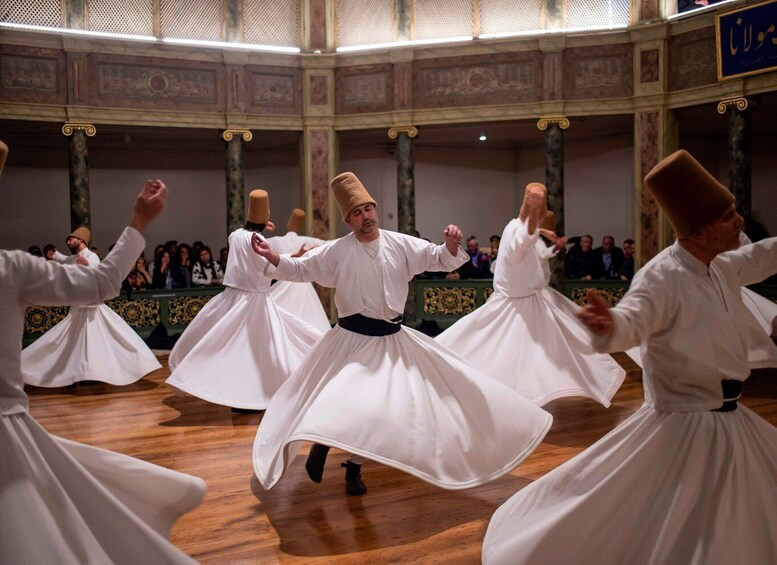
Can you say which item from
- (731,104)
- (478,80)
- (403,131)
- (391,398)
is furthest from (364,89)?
(391,398)

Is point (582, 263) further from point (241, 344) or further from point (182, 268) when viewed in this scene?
point (241, 344)

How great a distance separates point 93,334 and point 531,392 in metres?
4.46

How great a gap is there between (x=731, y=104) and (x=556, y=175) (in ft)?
8.15

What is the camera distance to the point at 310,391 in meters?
4.26

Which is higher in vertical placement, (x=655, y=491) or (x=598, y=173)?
(x=598, y=173)

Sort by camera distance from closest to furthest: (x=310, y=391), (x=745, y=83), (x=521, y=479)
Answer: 1. (x=310, y=391)
2. (x=521, y=479)
3. (x=745, y=83)

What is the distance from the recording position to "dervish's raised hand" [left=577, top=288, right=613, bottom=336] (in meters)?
2.48

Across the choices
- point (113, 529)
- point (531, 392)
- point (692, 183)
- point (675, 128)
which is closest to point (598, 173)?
point (675, 128)

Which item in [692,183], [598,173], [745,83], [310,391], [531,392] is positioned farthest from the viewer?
[598,173]

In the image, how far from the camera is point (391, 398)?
3967 mm

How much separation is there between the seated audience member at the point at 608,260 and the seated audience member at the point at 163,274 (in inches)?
248

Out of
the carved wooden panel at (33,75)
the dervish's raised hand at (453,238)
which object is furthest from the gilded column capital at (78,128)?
the dervish's raised hand at (453,238)

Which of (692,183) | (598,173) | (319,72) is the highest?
(319,72)

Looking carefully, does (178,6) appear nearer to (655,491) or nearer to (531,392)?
(531,392)
